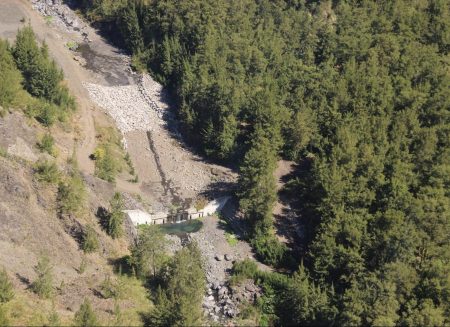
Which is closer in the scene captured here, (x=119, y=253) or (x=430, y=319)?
(x=430, y=319)

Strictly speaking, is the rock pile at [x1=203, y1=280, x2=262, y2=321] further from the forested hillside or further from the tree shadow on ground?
the tree shadow on ground

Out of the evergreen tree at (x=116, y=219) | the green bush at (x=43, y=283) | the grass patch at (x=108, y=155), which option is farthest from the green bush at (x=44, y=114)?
the green bush at (x=43, y=283)

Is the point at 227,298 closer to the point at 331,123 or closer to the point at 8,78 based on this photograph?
the point at 331,123

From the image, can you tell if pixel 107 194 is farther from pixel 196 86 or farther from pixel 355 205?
pixel 355 205

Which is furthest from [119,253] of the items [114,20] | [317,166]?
[114,20]

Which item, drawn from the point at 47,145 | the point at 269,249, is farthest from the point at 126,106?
the point at 269,249

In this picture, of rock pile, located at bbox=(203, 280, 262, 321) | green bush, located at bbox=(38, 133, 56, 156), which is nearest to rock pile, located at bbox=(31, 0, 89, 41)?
green bush, located at bbox=(38, 133, 56, 156)
